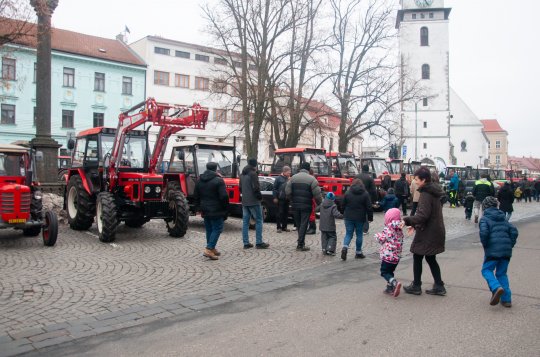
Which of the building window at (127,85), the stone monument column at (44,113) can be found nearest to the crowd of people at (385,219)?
the stone monument column at (44,113)

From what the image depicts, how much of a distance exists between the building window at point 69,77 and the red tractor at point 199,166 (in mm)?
31904

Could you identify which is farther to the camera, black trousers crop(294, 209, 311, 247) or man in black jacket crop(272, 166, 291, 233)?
man in black jacket crop(272, 166, 291, 233)

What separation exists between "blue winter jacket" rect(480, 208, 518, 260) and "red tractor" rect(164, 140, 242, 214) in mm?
8326

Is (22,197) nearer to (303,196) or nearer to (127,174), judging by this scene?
(127,174)

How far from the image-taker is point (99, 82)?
43656mm

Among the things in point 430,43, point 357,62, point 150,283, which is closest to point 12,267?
point 150,283

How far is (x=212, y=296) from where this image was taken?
21.5ft

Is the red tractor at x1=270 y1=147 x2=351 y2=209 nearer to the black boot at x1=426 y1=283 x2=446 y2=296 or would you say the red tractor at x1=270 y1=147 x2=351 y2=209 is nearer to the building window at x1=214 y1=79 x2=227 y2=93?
the building window at x1=214 y1=79 x2=227 y2=93

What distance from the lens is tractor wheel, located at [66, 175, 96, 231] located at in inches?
468

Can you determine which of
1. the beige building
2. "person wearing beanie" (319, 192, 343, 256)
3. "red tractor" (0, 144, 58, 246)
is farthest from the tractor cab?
the beige building

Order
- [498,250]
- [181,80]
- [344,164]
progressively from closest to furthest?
[498,250] < [344,164] < [181,80]

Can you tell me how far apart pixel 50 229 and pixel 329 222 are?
19.0 feet

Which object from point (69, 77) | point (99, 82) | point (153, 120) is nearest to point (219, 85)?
point (153, 120)

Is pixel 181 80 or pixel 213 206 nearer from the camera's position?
pixel 213 206
